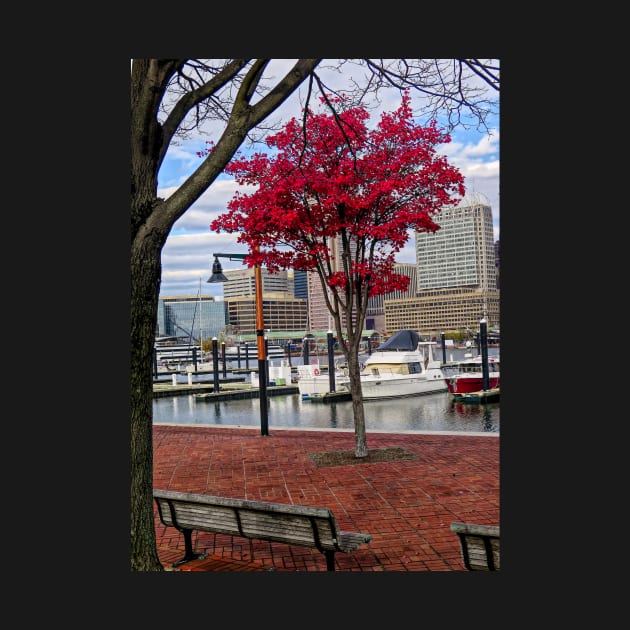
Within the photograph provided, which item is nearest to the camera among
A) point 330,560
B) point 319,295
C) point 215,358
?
point 330,560

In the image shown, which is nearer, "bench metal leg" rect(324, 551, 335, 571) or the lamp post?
"bench metal leg" rect(324, 551, 335, 571)

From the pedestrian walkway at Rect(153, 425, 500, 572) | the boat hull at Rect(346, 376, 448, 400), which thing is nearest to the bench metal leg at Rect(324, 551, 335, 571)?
the pedestrian walkway at Rect(153, 425, 500, 572)

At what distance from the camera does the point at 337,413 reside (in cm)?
2216

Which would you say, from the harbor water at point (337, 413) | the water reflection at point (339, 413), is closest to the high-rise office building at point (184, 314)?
the harbor water at point (337, 413)

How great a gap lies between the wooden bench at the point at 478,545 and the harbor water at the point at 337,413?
479 inches

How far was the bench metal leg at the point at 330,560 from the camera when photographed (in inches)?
187

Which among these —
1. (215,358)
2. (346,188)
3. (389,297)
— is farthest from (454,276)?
(215,358)

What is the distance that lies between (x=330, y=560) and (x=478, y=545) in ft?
3.42

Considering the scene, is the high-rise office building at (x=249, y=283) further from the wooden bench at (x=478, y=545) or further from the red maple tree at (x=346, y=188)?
the wooden bench at (x=478, y=545)

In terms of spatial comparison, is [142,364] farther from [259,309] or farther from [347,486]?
[259,309]

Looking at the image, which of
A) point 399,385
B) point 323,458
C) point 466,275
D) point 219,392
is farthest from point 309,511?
point 219,392

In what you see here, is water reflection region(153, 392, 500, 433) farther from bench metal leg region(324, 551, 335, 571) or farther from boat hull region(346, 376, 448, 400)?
bench metal leg region(324, 551, 335, 571)

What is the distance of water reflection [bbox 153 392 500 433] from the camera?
18.9 m

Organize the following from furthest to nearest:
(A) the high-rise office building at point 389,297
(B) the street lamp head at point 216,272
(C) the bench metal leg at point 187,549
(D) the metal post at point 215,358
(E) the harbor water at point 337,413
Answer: (D) the metal post at point 215,358
(E) the harbor water at point 337,413
(A) the high-rise office building at point 389,297
(B) the street lamp head at point 216,272
(C) the bench metal leg at point 187,549
